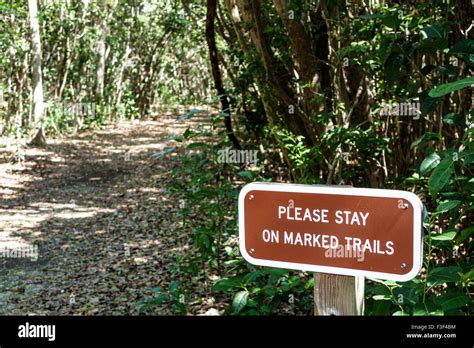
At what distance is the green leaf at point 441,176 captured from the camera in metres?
2.49

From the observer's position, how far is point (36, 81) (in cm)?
1598

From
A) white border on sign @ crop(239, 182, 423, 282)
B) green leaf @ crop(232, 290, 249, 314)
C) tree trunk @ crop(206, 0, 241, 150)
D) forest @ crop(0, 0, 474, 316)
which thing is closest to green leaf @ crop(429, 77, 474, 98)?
forest @ crop(0, 0, 474, 316)

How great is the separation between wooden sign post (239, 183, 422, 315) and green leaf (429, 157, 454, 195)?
34.1 inches

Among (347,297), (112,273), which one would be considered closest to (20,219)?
(112,273)

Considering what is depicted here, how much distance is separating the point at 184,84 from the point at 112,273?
26783 mm

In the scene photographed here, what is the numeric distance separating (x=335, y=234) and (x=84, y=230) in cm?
740

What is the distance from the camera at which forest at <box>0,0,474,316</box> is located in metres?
3.40

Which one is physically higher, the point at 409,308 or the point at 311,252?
the point at 311,252
